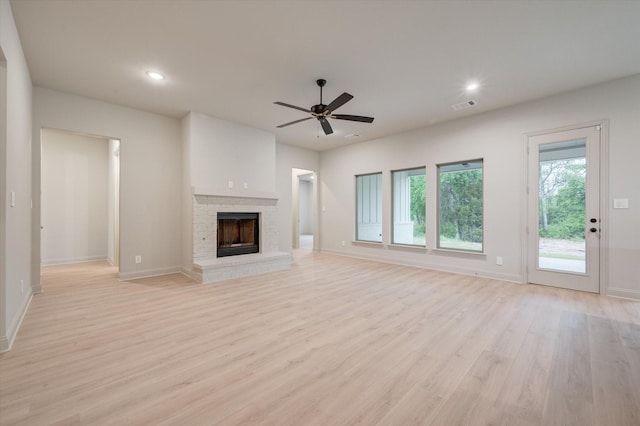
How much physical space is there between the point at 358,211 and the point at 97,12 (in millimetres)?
5849

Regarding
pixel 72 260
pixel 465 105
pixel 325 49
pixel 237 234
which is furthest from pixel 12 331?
pixel 465 105

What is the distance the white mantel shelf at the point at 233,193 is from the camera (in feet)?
15.9

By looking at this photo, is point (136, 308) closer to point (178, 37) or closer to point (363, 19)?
point (178, 37)

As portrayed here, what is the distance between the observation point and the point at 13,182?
260cm

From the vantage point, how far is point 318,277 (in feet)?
15.9

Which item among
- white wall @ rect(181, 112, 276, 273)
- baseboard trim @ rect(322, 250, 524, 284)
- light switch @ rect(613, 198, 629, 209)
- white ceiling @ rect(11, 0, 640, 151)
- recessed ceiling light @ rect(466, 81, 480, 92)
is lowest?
baseboard trim @ rect(322, 250, 524, 284)

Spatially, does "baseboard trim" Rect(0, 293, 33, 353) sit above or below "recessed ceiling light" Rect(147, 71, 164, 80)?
below

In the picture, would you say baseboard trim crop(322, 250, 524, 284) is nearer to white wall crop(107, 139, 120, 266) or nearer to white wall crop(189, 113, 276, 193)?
white wall crop(189, 113, 276, 193)

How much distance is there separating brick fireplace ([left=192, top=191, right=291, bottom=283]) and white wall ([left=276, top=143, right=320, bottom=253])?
2.94 feet

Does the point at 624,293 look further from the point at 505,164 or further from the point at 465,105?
the point at 465,105

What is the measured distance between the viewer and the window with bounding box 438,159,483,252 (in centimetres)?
513

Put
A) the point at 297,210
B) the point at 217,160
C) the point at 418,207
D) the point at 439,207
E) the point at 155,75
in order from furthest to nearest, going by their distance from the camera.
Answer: the point at 297,210 < the point at 418,207 < the point at 439,207 < the point at 217,160 < the point at 155,75

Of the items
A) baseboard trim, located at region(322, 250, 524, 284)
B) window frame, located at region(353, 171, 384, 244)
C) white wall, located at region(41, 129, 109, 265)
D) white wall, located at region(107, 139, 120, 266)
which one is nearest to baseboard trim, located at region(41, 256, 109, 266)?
white wall, located at region(41, 129, 109, 265)

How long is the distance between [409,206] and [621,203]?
3.24 m
